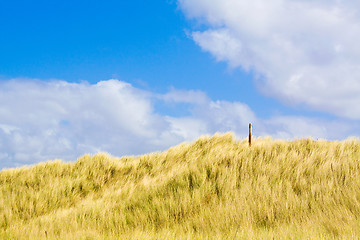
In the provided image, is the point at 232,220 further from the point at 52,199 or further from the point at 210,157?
the point at 52,199

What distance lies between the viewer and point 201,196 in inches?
303

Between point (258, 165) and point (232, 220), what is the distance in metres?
2.65

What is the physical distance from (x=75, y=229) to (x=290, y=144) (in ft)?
22.9

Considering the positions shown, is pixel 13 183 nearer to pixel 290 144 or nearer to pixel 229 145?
pixel 229 145

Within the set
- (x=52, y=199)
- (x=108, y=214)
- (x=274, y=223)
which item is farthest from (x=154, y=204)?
(x=52, y=199)

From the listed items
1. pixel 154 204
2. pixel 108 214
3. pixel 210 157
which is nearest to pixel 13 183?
pixel 108 214

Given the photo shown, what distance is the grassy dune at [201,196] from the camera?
20.2 ft

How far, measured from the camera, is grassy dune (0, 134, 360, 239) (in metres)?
6.16

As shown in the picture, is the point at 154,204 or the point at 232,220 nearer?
the point at 232,220

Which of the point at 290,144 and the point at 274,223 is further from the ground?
the point at 290,144

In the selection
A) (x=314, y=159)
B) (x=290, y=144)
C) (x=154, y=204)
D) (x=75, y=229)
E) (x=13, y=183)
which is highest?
(x=290, y=144)

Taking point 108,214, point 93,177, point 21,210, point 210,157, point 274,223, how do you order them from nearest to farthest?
point 274,223 → point 108,214 → point 21,210 → point 210,157 → point 93,177

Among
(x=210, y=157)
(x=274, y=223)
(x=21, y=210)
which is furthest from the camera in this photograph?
(x=210, y=157)

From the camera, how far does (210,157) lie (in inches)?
378
